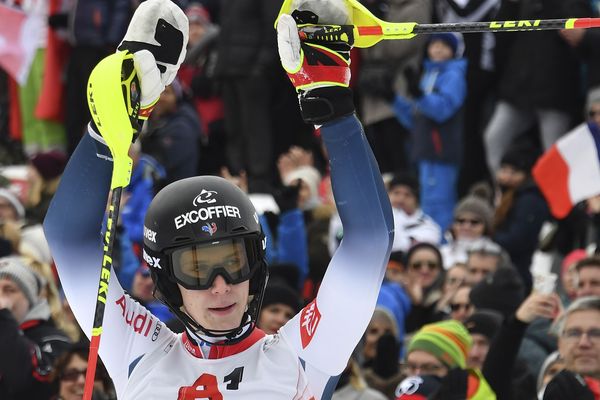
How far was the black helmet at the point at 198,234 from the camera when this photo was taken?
476cm

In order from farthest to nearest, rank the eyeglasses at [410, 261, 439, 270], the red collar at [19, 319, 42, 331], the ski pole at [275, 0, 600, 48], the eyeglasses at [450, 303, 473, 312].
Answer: the eyeglasses at [410, 261, 439, 270] → the eyeglasses at [450, 303, 473, 312] → the red collar at [19, 319, 42, 331] → the ski pole at [275, 0, 600, 48]

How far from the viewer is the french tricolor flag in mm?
10391

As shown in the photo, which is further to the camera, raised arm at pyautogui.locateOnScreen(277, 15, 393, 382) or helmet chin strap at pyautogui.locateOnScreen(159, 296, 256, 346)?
helmet chin strap at pyautogui.locateOnScreen(159, 296, 256, 346)

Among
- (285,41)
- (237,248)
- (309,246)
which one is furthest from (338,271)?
(309,246)

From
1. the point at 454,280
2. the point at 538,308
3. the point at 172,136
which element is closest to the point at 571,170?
the point at 454,280

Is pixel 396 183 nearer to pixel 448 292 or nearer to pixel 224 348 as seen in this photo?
pixel 448 292

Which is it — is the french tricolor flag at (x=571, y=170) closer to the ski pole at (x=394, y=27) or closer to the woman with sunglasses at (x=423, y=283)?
the woman with sunglasses at (x=423, y=283)

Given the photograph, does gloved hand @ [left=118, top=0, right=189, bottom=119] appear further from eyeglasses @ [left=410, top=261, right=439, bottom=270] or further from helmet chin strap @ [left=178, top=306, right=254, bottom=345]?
eyeglasses @ [left=410, top=261, right=439, bottom=270]

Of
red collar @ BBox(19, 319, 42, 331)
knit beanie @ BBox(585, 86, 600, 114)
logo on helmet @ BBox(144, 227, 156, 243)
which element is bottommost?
red collar @ BBox(19, 319, 42, 331)

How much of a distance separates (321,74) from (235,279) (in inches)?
25.4

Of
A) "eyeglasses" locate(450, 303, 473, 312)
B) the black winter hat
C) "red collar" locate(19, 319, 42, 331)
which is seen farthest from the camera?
"eyeglasses" locate(450, 303, 473, 312)

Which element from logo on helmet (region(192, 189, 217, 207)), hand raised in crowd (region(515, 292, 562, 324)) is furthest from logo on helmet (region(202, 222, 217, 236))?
hand raised in crowd (region(515, 292, 562, 324))

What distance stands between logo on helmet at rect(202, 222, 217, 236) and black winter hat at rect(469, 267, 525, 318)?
176 inches

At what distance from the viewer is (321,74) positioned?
464 cm
